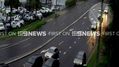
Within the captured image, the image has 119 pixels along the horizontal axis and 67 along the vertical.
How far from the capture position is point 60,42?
199 feet

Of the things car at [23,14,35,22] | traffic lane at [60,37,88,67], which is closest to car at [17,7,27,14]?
car at [23,14,35,22]

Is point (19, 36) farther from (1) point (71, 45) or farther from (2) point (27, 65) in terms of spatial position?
(2) point (27, 65)

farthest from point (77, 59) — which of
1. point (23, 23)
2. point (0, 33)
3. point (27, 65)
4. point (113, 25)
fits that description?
point (23, 23)

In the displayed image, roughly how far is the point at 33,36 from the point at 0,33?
21.4 feet

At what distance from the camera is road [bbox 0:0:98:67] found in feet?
166

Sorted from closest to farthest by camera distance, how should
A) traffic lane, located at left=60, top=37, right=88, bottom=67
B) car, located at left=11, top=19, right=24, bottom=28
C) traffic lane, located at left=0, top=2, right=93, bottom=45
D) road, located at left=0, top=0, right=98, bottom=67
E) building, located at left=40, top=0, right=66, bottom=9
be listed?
1. traffic lane, located at left=60, top=37, right=88, bottom=67
2. road, located at left=0, top=0, right=98, bottom=67
3. traffic lane, located at left=0, top=2, right=93, bottom=45
4. car, located at left=11, top=19, right=24, bottom=28
5. building, located at left=40, top=0, right=66, bottom=9

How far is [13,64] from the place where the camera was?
45.8m

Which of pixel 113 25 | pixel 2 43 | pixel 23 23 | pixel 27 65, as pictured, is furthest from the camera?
pixel 23 23

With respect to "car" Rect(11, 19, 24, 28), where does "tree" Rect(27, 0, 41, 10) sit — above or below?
above

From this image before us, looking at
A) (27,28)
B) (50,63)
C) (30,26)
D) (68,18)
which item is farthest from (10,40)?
(68,18)

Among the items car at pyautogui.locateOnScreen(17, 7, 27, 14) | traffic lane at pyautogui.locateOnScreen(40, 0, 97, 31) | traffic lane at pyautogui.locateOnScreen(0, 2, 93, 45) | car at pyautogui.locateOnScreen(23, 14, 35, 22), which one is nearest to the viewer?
traffic lane at pyautogui.locateOnScreen(0, 2, 93, 45)

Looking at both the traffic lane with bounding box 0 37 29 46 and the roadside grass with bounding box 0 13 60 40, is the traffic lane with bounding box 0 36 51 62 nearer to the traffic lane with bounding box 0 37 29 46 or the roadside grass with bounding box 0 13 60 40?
the traffic lane with bounding box 0 37 29 46

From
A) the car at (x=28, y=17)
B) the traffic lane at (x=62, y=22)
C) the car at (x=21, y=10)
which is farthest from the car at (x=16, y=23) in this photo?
the car at (x=21, y=10)

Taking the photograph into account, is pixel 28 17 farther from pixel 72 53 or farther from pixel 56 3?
pixel 72 53
